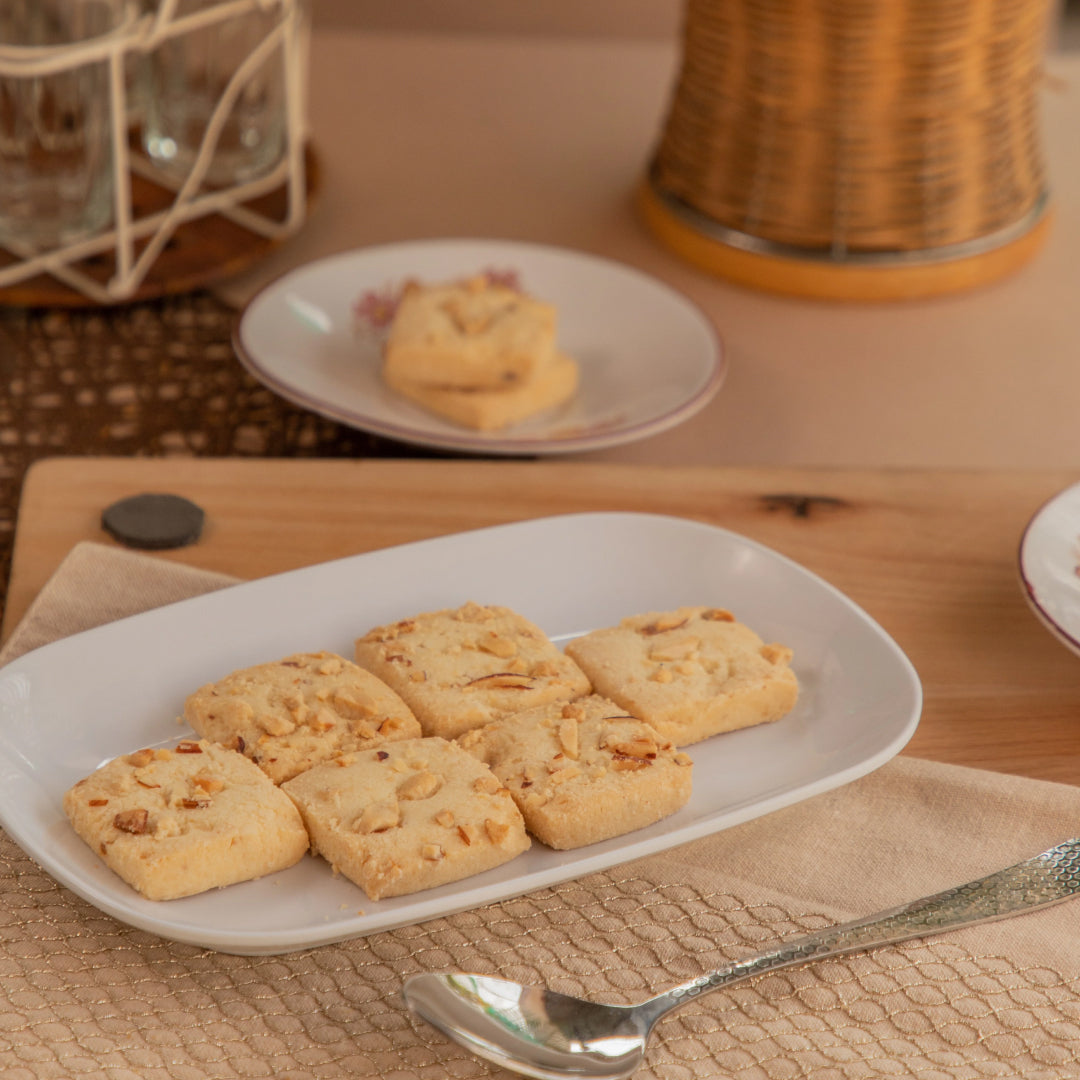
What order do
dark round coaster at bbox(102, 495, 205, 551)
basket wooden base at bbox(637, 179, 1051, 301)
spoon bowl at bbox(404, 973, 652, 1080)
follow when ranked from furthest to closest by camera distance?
basket wooden base at bbox(637, 179, 1051, 301) → dark round coaster at bbox(102, 495, 205, 551) → spoon bowl at bbox(404, 973, 652, 1080)

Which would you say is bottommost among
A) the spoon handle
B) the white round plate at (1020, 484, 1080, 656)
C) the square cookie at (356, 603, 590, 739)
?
the spoon handle

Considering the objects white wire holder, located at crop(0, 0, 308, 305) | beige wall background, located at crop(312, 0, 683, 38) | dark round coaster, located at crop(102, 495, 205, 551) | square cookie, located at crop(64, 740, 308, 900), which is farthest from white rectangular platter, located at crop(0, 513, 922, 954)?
beige wall background, located at crop(312, 0, 683, 38)

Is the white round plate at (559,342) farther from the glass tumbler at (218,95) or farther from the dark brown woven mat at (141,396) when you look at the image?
the glass tumbler at (218,95)

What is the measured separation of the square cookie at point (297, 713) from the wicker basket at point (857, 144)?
2.54 feet

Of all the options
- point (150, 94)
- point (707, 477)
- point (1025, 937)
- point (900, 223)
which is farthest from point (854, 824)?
point (150, 94)

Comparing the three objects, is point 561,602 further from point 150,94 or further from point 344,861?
point 150,94

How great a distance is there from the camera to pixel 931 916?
2.04ft

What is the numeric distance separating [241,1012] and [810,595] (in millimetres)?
374

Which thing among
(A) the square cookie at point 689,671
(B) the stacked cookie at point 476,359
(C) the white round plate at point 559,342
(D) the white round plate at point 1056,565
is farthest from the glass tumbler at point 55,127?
(D) the white round plate at point 1056,565

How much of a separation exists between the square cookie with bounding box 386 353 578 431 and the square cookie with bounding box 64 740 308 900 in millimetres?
479

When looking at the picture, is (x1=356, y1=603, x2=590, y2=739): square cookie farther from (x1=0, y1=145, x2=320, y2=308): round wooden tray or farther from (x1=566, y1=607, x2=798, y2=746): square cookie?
(x1=0, y1=145, x2=320, y2=308): round wooden tray

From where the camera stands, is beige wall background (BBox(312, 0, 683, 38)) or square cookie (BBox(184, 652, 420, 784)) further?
beige wall background (BBox(312, 0, 683, 38))

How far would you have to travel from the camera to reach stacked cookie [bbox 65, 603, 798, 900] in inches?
22.9

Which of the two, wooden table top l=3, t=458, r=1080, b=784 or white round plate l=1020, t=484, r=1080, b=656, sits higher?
white round plate l=1020, t=484, r=1080, b=656
